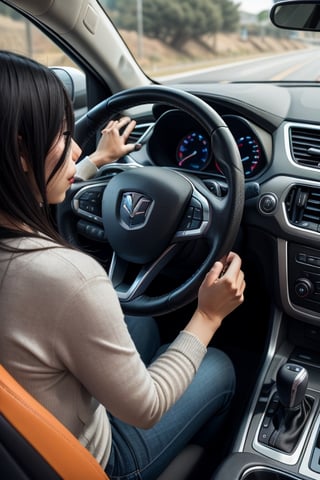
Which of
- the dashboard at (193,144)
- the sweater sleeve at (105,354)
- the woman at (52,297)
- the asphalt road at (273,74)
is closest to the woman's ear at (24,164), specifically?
the woman at (52,297)

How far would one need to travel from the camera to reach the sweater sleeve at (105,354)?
794mm

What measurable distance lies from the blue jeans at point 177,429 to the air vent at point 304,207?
17.0 inches

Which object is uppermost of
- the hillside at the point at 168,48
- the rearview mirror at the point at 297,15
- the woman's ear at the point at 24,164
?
the rearview mirror at the point at 297,15

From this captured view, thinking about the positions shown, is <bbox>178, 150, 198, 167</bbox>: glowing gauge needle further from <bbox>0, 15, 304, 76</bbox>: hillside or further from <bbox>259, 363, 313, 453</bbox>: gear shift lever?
<bbox>259, 363, 313, 453</bbox>: gear shift lever

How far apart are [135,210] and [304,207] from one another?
1.63 ft

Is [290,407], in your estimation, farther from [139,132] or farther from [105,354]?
[139,132]

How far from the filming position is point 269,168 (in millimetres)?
1591

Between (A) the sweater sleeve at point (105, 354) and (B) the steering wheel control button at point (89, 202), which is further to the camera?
(B) the steering wheel control button at point (89, 202)

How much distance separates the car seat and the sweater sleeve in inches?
3.4

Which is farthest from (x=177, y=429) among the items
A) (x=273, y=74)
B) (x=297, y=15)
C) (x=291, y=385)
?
(x=273, y=74)

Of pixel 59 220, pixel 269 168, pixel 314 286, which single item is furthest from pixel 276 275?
pixel 59 220

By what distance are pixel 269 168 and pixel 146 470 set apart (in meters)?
0.90

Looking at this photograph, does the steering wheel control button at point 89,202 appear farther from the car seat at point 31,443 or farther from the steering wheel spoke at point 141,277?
the car seat at point 31,443

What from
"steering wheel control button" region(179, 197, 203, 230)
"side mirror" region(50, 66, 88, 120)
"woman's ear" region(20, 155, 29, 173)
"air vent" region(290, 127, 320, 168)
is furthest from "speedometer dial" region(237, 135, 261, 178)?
"woman's ear" region(20, 155, 29, 173)
